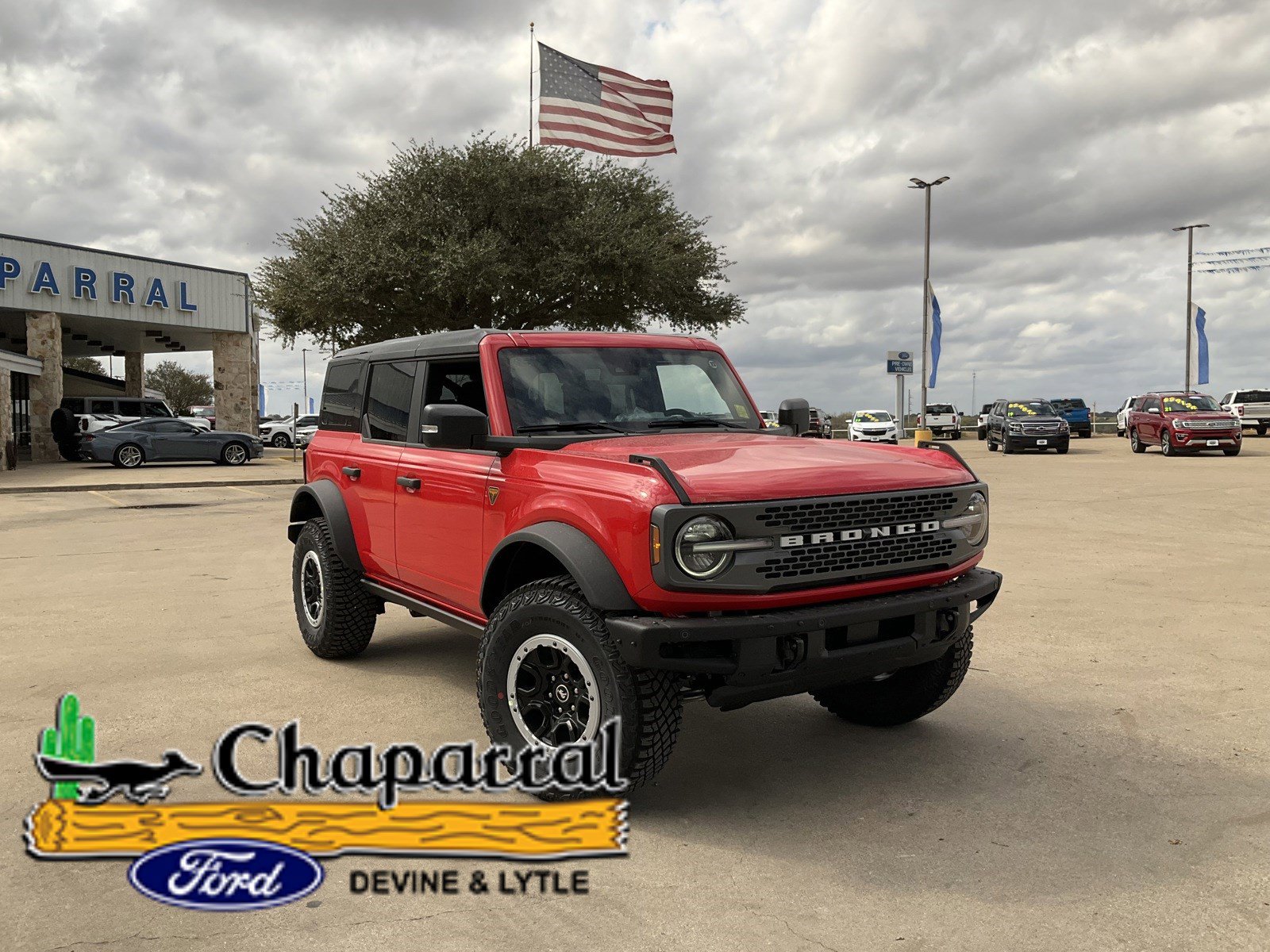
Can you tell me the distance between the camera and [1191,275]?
53.5 meters

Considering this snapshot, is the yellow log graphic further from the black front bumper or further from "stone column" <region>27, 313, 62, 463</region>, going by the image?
"stone column" <region>27, 313, 62, 463</region>

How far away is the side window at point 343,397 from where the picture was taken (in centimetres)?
615

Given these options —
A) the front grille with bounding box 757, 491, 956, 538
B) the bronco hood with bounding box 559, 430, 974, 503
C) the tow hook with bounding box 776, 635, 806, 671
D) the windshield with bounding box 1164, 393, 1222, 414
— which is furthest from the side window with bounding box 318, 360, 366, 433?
the windshield with bounding box 1164, 393, 1222, 414

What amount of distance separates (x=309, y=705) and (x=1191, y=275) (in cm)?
5832

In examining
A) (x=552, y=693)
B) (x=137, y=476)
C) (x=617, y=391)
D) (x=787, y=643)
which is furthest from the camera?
(x=137, y=476)

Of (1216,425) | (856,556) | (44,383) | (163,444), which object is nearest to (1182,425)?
(1216,425)

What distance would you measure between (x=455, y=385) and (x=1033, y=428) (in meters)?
29.1

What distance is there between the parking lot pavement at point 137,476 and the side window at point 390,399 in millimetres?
17567

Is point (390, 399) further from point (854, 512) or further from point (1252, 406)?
point (1252, 406)

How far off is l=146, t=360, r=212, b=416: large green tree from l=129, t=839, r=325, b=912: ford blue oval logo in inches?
3658

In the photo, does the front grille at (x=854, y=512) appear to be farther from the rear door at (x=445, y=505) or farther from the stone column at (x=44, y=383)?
the stone column at (x=44, y=383)

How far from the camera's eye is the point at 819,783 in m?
4.21

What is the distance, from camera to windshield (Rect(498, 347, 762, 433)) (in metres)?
4.79

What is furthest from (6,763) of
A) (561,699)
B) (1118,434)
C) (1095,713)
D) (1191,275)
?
(1191,275)
